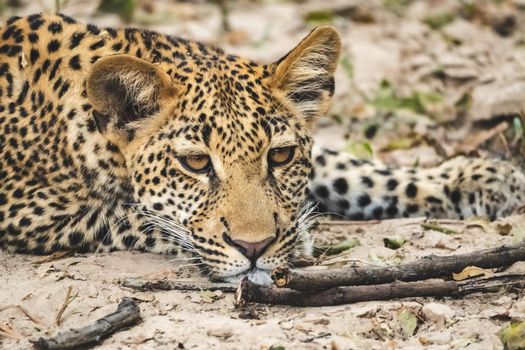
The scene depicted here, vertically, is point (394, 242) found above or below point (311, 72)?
below

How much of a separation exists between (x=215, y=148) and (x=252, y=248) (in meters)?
0.83

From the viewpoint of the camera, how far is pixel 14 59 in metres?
7.09

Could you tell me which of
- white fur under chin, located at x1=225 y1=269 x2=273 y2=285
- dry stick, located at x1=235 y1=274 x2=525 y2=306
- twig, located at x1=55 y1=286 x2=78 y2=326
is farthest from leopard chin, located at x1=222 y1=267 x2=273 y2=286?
twig, located at x1=55 y1=286 x2=78 y2=326

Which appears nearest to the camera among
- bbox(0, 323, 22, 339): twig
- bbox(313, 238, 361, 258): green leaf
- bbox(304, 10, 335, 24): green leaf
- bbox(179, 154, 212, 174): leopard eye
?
bbox(0, 323, 22, 339): twig

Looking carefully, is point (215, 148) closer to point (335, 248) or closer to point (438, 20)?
point (335, 248)

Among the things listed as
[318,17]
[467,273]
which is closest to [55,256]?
[467,273]

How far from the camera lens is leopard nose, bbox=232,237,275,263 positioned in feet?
18.9

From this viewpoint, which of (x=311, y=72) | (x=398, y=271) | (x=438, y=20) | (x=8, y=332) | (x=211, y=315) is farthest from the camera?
(x=438, y=20)

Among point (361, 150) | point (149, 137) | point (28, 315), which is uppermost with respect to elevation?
point (149, 137)

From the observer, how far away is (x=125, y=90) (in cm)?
638

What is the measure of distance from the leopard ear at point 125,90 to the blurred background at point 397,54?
12.0 ft

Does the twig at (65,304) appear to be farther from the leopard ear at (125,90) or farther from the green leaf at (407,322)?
the green leaf at (407,322)

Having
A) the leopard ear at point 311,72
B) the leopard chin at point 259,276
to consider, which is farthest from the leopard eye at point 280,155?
the leopard chin at point 259,276

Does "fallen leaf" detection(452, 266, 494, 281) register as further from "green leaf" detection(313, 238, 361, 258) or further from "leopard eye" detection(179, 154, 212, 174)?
"leopard eye" detection(179, 154, 212, 174)
